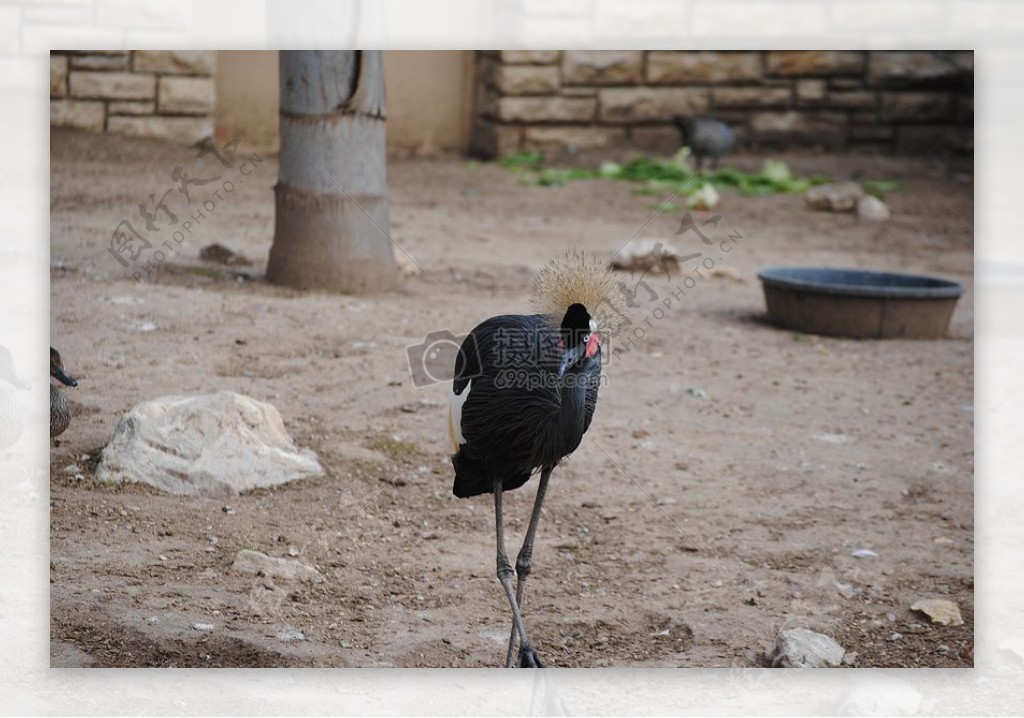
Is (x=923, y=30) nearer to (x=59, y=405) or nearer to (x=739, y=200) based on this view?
(x=739, y=200)

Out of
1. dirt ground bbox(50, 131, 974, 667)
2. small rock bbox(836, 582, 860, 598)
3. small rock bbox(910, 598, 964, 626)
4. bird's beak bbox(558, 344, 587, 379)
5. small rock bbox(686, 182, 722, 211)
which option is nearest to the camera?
bird's beak bbox(558, 344, 587, 379)

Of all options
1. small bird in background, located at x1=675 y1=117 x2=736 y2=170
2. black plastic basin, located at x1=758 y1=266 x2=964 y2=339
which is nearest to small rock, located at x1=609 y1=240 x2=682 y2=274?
black plastic basin, located at x1=758 y1=266 x2=964 y2=339

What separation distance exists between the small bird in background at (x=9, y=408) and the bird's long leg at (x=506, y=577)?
4.09 ft

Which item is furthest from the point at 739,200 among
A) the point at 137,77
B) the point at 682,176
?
the point at 137,77

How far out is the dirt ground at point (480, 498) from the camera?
8.58 feet

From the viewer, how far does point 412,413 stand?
3770 mm

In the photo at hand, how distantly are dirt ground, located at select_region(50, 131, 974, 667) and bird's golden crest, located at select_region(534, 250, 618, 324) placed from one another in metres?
0.73

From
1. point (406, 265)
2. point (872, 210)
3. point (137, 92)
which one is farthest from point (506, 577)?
point (137, 92)

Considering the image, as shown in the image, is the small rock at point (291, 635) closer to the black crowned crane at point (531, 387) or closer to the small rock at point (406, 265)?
the black crowned crane at point (531, 387)

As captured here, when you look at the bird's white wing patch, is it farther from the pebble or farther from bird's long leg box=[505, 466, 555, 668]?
the pebble

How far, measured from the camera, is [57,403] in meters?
3.14

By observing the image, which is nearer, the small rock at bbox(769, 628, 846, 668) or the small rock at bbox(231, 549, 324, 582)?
the small rock at bbox(769, 628, 846, 668)

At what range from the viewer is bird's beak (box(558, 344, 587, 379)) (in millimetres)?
2191

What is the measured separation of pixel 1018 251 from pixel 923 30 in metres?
1.61
